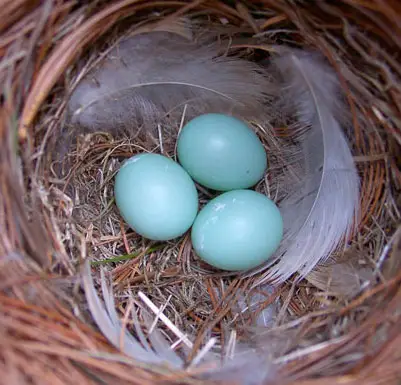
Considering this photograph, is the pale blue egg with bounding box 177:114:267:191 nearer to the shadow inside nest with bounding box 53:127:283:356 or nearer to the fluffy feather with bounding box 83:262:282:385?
the shadow inside nest with bounding box 53:127:283:356

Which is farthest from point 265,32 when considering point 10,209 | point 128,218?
point 10,209

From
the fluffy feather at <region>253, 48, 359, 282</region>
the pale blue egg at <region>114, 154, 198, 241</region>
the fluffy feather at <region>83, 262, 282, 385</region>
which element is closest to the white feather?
the fluffy feather at <region>83, 262, 282, 385</region>

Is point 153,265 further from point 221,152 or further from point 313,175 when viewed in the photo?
point 313,175

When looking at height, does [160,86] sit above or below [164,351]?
above

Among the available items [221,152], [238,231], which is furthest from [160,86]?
[238,231]

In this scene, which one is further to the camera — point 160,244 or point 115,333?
point 160,244
